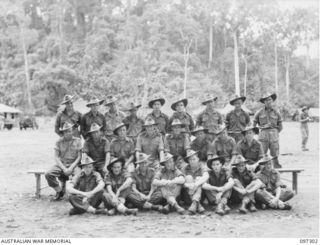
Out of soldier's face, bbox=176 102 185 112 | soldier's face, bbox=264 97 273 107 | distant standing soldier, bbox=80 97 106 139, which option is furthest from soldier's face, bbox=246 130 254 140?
distant standing soldier, bbox=80 97 106 139

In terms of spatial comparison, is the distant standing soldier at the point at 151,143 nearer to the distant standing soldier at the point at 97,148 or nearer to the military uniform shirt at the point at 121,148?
the military uniform shirt at the point at 121,148

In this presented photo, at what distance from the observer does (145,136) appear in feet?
26.1

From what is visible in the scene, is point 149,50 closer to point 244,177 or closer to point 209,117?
point 209,117

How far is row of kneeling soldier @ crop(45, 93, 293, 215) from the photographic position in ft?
22.8

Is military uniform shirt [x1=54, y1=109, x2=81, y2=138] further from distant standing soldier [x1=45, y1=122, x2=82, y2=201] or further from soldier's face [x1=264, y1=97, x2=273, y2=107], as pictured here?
soldier's face [x1=264, y1=97, x2=273, y2=107]

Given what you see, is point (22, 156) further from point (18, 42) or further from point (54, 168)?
point (18, 42)

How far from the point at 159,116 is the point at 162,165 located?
152 cm

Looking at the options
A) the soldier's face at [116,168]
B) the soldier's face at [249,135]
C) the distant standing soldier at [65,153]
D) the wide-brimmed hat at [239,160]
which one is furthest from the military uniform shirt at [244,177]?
the distant standing soldier at [65,153]

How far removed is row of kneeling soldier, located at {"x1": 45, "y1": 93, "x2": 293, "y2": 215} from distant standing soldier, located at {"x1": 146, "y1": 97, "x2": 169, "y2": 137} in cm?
2

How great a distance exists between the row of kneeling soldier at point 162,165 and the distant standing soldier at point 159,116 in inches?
0.8

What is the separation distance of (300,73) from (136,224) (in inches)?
2156

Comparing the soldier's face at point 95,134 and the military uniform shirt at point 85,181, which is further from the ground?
the soldier's face at point 95,134

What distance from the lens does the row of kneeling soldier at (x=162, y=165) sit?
6.94m

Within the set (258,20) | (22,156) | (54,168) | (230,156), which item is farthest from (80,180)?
(258,20)
